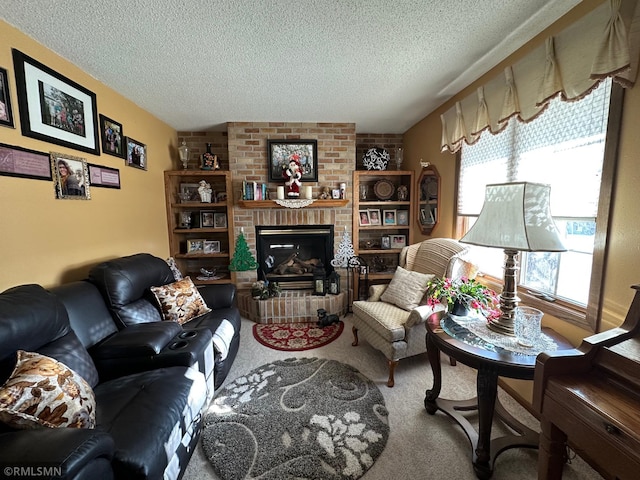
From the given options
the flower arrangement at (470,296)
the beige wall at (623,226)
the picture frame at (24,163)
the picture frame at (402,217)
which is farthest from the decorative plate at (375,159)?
the picture frame at (24,163)

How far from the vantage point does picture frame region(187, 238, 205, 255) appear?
3.36 metres

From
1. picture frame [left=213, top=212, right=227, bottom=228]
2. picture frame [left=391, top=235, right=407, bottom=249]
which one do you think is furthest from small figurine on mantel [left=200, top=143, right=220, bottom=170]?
picture frame [left=391, top=235, right=407, bottom=249]

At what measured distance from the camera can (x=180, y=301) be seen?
2.09 meters

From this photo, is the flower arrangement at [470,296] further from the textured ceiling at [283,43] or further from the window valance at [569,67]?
the textured ceiling at [283,43]

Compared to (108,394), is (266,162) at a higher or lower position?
higher

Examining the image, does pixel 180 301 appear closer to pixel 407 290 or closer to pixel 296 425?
pixel 296 425

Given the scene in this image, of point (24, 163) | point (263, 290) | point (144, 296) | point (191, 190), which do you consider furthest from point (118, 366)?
point (191, 190)

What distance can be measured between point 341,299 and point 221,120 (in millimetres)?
2613

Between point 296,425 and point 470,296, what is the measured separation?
1319mm

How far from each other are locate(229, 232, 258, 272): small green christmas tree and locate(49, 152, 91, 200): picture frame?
59.7 inches

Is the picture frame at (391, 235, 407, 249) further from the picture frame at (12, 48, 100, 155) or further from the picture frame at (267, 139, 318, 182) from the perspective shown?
the picture frame at (12, 48, 100, 155)

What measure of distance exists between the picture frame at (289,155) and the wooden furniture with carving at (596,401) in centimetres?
287

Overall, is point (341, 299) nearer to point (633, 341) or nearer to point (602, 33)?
point (633, 341)

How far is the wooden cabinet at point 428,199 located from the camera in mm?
2881
